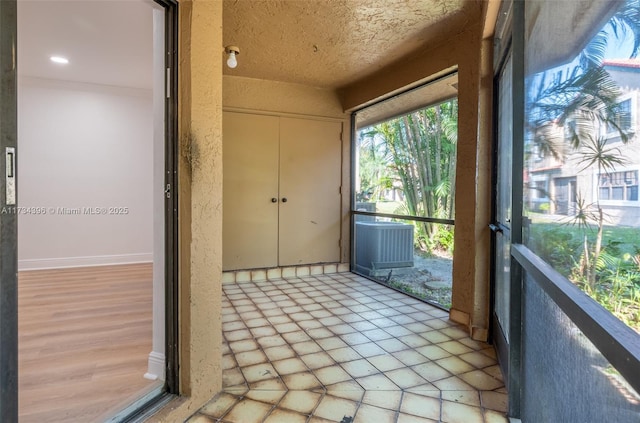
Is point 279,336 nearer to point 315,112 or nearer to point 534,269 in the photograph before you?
point 534,269

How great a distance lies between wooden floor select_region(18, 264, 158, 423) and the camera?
159cm

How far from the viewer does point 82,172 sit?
4590 millimetres

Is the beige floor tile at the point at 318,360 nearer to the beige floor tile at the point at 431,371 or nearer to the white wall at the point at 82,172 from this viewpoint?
the beige floor tile at the point at 431,371

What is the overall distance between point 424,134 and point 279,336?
231 cm

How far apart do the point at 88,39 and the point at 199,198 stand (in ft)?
9.36

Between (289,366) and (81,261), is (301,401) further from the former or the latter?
(81,261)

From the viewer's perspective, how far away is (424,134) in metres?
3.36

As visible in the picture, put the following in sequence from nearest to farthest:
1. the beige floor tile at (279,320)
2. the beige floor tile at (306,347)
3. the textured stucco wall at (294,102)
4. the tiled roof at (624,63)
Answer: the tiled roof at (624,63) → the beige floor tile at (306,347) → the beige floor tile at (279,320) → the textured stucco wall at (294,102)

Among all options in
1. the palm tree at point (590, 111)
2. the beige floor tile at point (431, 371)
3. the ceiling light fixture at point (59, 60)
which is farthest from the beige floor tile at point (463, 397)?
the ceiling light fixture at point (59, 60)

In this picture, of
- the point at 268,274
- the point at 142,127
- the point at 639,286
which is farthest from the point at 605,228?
the point at 142,127

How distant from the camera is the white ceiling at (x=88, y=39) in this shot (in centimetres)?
270

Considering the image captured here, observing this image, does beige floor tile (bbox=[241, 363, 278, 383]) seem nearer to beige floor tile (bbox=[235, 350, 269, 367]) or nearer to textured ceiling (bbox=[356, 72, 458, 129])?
beige floor tile (bbox=[235, 350, 269, 367])

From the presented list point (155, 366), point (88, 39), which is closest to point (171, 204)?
point (155, 366)

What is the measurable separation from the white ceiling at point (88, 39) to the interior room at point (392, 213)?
0.85 m
